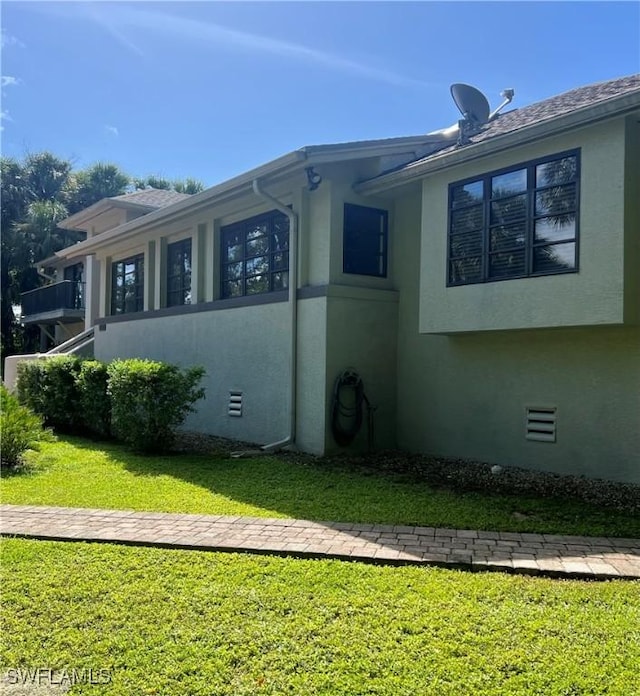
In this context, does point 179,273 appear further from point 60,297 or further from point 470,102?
point 60,297

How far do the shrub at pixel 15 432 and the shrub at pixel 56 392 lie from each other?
99.0 inches

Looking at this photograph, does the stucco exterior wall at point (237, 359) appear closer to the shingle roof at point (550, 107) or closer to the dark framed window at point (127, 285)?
the dark framed window at point (127, 285)

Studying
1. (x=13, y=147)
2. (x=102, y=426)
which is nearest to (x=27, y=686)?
(x=102, y=426)

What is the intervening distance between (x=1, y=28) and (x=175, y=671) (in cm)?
834

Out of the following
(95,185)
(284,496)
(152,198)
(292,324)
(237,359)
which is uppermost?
A: (95,185)

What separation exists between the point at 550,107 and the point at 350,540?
23.4 feet

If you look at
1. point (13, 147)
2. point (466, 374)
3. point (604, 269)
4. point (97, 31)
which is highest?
point (13, 147)

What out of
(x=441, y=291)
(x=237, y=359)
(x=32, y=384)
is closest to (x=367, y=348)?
(x=441, y=291)

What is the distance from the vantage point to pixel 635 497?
655cm

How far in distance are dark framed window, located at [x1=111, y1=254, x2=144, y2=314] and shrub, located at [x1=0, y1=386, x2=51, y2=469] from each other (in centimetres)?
671

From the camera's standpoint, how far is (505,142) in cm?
736

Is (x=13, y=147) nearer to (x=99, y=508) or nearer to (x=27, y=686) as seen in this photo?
(x=99, y=508)

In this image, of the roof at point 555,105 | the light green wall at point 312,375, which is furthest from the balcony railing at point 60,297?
the roof at point 555,105

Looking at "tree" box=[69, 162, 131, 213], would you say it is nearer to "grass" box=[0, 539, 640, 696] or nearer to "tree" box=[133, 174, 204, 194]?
"tree" box=[133, 174, 204, 194]
